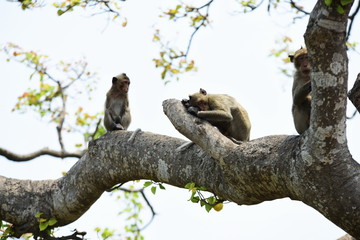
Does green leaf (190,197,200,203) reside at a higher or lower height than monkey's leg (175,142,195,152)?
lower

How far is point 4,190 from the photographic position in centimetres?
637

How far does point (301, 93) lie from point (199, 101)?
1.34m

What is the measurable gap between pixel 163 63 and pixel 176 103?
452cm

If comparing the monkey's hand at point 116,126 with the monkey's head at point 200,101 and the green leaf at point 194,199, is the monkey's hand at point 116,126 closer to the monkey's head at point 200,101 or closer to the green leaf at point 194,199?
the monkey's head at point 200,101

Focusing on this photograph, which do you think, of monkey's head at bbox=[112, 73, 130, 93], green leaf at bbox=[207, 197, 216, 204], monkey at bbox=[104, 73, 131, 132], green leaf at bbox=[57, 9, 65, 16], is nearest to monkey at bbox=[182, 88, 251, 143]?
green leaf at bbox=[207, 197, 216, 204]

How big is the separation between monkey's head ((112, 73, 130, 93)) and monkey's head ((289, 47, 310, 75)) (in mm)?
3798

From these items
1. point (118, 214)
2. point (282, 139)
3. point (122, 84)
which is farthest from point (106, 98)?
point (282, 139)

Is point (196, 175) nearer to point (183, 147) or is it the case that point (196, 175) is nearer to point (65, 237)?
point (183, 147)

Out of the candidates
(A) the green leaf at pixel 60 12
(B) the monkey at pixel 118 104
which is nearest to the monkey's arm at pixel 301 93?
(A) the green leaf at pixel 60 12

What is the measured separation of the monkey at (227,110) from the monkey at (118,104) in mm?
2575

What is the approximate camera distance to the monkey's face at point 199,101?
6.44 meters

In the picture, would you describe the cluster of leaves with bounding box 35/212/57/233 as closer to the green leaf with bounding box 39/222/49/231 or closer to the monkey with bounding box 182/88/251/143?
the green leaf with bounding box 39/222/49/231

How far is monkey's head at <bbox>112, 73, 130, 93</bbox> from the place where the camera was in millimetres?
9398

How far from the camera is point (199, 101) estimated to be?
21.3ft
